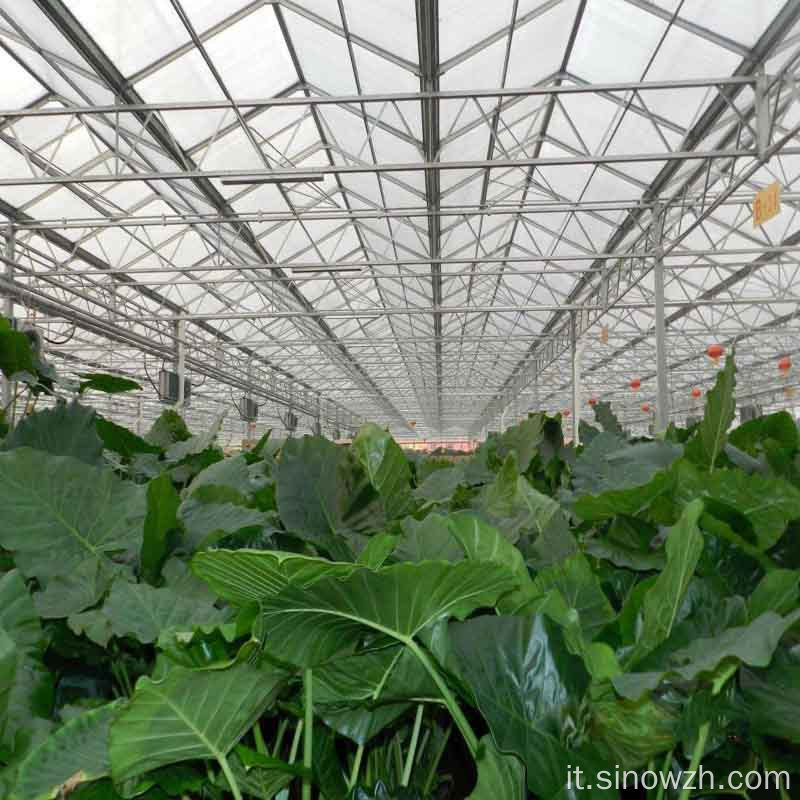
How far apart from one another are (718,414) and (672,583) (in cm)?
37

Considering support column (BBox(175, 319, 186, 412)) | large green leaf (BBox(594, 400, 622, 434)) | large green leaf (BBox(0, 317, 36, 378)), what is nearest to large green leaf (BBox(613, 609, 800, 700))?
large green leaf (BBox(0, 317, 36, 378))

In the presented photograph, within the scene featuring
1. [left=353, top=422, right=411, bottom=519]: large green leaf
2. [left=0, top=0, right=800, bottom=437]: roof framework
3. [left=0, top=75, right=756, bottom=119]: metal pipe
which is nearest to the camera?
[left=353, top=422, right=411, bottom=519]: large green leaf

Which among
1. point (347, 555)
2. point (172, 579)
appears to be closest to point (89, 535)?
point (172, 579)

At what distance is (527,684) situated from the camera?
400 millimetres

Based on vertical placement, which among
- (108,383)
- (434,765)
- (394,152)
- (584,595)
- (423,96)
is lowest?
(434,765)

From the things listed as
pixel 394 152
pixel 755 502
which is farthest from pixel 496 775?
pixel 394 152

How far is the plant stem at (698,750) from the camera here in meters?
0.35

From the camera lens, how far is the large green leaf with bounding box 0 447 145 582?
23.9 inches

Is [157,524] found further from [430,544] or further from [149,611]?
[430,544]

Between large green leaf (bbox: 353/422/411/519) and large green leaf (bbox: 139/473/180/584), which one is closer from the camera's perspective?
large green leaf (bbox: 139/473/180/584)

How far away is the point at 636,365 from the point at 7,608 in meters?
22.8

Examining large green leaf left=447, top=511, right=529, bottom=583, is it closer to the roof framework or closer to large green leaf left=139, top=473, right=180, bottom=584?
large green leaf left=139, top=473, right=180, bottom=584

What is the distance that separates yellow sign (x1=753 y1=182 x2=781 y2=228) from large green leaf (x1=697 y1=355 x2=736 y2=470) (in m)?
6.11

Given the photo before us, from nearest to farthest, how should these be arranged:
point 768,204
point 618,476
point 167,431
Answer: point 618,476, point 167,431, point 768,204
